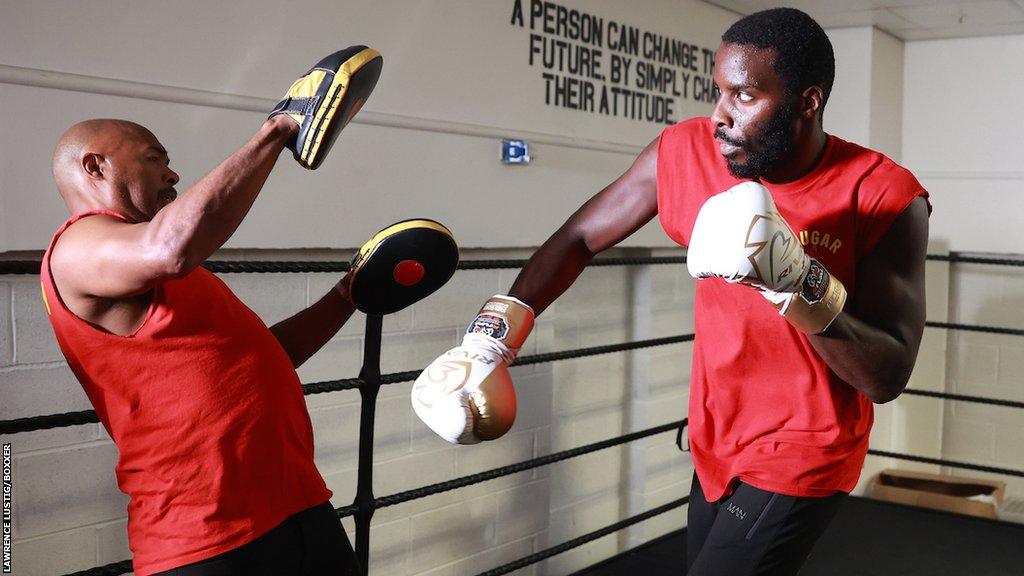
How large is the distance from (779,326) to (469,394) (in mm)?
518

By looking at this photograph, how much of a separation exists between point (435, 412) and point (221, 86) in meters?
1.19

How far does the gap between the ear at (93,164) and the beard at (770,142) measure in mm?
924

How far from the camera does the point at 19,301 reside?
6.52ft

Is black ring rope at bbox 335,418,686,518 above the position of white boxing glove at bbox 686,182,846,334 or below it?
below

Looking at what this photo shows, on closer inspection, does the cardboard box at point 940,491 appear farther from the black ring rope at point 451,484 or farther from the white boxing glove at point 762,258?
the white boxing glove at point 762,258

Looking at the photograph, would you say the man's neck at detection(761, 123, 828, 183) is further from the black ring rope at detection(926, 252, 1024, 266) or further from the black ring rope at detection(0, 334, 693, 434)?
the black ring rope at detection(926, 252, 1024, 266)

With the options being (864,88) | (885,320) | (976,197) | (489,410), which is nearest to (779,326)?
(885,320)

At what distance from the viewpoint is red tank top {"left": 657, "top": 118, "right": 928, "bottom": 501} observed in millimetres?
1517

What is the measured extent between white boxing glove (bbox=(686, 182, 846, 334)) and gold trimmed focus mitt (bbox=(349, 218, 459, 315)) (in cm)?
54

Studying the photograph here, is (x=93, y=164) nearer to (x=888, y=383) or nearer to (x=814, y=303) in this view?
(x=814, y=303)

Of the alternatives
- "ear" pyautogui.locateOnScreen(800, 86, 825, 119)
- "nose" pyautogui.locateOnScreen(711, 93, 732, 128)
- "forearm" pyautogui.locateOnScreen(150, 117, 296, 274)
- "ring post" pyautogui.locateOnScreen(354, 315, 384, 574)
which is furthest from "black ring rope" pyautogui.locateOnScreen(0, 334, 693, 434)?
"ear" pyautogui.locateOnScreen(800, 86, 825, 119)

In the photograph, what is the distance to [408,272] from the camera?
5.69 feet

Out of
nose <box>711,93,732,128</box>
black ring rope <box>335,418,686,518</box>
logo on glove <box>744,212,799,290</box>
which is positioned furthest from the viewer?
black ring rope <box>335,418,686,518</box>

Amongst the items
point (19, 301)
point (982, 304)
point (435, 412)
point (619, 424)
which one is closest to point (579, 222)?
point (435, 412)
